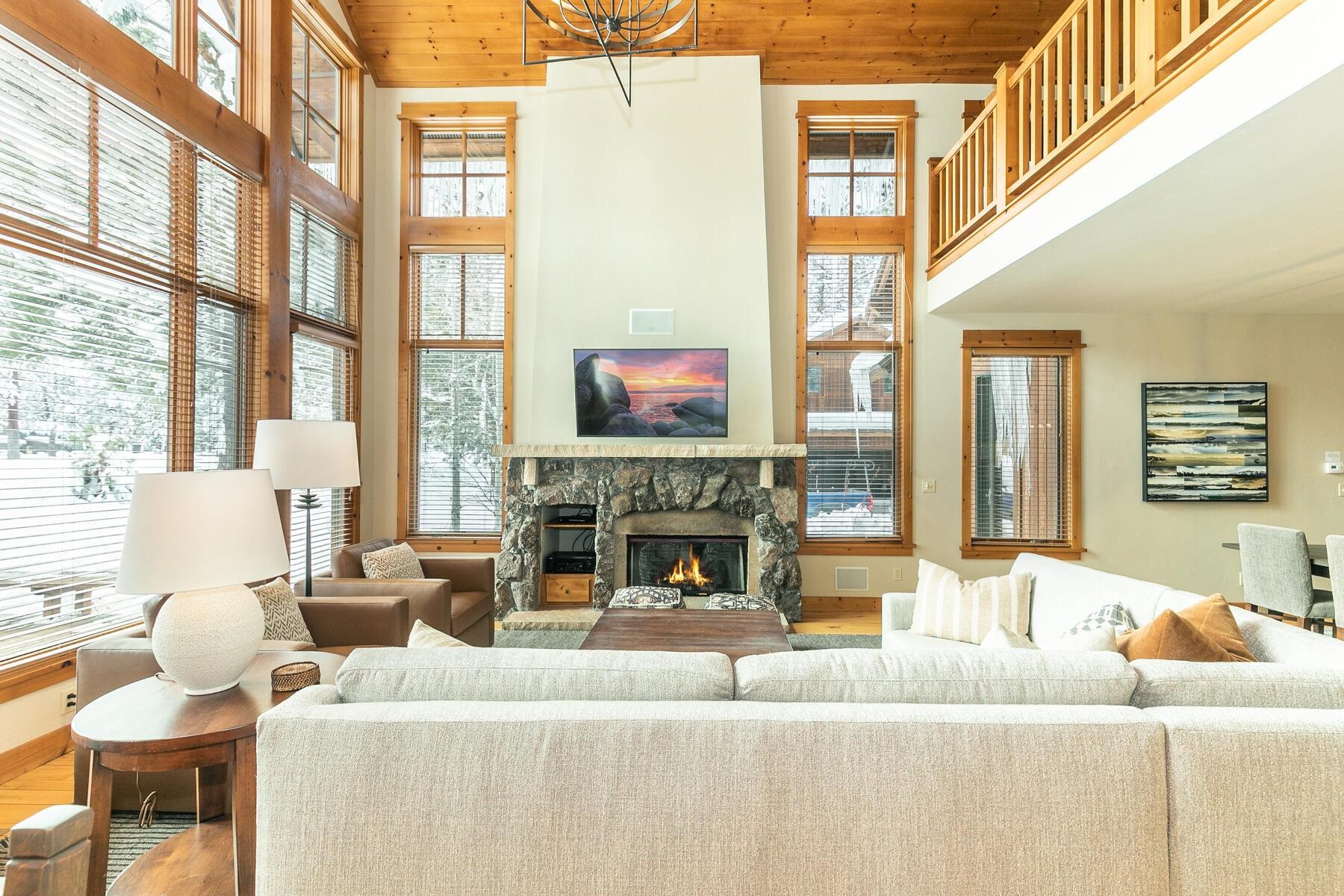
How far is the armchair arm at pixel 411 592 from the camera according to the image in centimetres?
340

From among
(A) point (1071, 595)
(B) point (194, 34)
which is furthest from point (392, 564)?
(A) point (1071, 595)

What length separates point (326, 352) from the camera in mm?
5031

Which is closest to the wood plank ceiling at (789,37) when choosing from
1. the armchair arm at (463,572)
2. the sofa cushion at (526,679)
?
the armchair arm at (463,572)

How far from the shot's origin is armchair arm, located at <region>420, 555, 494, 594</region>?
4203mm

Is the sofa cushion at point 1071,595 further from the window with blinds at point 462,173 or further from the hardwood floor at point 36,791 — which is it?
the window with blinds at point 462,173

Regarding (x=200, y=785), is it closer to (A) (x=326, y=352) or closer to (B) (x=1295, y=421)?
(A) (x=326, y=352)

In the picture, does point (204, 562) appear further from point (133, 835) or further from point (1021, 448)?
point (1021, 448)

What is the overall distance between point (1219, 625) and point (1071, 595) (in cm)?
98

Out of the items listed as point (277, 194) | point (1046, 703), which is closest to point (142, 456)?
point (277, 194)

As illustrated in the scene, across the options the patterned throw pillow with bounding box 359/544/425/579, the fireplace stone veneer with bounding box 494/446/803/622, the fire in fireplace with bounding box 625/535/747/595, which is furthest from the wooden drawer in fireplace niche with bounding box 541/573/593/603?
the patterned throw pillow with bounding box 359/544/425/579

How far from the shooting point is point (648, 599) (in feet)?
13.5

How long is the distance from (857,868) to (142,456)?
11.6 ft

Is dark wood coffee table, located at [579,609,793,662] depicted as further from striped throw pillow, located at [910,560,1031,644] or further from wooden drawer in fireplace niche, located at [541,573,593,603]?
wooden drawer in fireplace niche, located at [541,573,593,603]

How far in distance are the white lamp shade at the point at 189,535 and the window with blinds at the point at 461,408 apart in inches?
151
